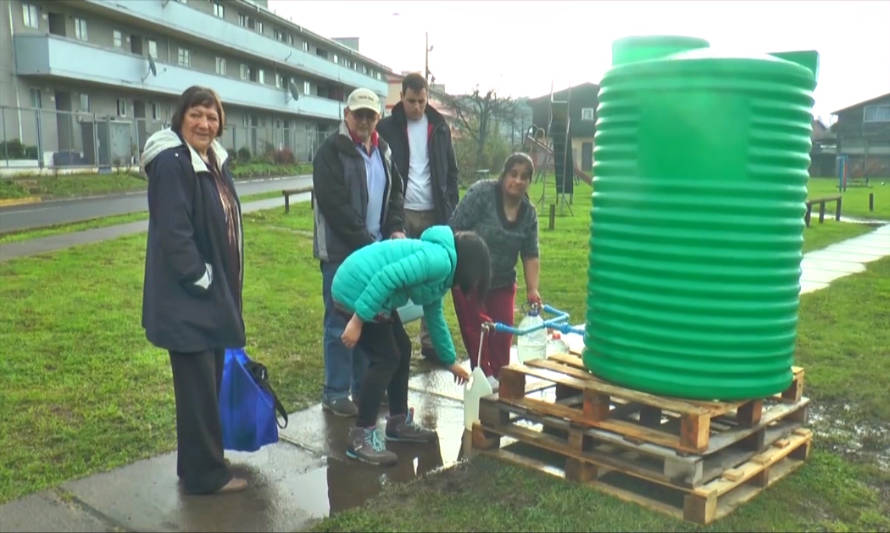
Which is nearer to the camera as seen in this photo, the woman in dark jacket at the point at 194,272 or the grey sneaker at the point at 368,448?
the woman in dark jacket at the point at 194,272

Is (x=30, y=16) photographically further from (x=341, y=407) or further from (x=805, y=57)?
(x=805, y=57)

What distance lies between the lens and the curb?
18562 millimetres

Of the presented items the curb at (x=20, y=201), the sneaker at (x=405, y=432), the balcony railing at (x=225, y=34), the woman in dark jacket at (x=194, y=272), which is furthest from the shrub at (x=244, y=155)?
the woman in dark jacket at (x=194, y=272)

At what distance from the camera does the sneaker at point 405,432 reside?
418 centimetres

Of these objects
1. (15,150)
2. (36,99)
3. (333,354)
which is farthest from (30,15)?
(333,354)

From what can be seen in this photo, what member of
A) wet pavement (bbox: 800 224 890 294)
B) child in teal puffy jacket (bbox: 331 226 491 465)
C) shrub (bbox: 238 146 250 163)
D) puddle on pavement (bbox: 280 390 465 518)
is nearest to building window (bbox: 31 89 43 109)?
shrub (bbox: 238 146 250 163)

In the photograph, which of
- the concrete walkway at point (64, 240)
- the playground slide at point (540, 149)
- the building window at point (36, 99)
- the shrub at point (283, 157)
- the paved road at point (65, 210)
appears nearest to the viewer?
the concrete walkway at point (64, 240)

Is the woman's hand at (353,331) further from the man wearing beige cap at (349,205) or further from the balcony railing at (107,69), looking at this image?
the balcony railing at (107,69)

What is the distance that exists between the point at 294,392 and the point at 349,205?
1.37 metres

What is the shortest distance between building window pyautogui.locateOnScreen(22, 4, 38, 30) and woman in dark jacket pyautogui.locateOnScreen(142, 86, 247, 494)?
27.3m

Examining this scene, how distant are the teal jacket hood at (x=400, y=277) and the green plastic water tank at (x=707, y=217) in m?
0.82

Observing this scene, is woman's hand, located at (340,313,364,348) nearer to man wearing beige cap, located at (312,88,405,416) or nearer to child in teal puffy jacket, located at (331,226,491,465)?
child in teal puffy jacket, located at (331,226,491,465)

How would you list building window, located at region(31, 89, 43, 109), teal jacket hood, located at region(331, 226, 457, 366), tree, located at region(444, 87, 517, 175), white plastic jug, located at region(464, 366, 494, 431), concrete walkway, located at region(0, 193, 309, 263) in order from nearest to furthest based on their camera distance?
teal jacket hood, located at region(331, 226, 457, 366) < white plastic jug, located at region(464, 366, 494, 431) < concrete walkway, located at region(0, 193, 309, 263) < building window, located at region(31, 89, 43, 109) < tree, located at region(444, 87, 517, 175)

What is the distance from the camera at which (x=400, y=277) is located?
11.3 feet
